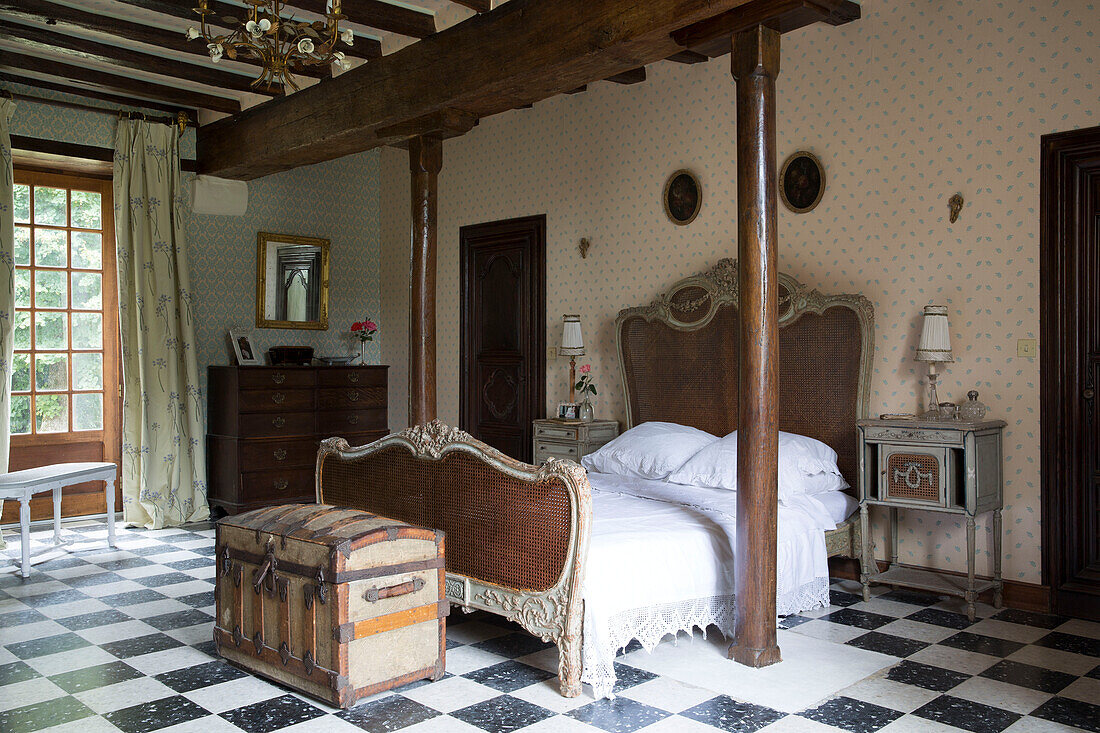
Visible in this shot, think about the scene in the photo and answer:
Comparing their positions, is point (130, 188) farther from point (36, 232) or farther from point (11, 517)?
point (11, 517)

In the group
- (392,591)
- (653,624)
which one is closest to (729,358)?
(653,624)

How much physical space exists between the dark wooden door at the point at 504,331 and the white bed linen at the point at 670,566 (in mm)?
2388

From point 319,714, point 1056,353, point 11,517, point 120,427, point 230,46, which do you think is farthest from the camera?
point 120,427

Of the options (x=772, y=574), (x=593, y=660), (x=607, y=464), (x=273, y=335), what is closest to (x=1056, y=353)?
(x=772, y=574)

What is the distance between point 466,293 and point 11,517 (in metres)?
3.84

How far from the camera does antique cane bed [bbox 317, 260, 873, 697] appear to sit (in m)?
3.37

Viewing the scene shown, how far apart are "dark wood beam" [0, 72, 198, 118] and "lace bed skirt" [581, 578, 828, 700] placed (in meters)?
5.76

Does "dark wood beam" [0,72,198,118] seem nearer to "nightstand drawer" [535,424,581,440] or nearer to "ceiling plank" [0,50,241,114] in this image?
"ceiling plank" [0,50,241,114]

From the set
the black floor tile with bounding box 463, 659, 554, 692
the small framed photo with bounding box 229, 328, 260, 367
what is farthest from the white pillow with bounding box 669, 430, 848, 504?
the small framed photo with bounding box 229, 328, 260, 367

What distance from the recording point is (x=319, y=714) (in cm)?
319

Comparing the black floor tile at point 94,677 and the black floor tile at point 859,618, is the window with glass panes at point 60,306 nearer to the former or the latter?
the black floor tile at point 94,677

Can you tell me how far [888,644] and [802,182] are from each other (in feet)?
9.02

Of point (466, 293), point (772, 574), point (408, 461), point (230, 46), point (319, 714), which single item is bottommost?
point (319, 714)

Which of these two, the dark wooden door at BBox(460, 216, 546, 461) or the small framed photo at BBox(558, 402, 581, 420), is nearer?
the small framed photo at BBox(558, 402, 581, 420)
